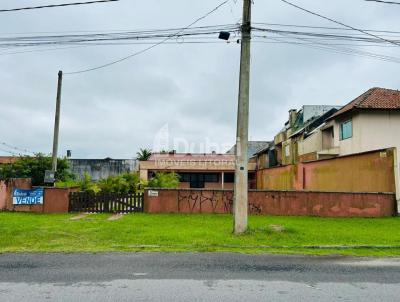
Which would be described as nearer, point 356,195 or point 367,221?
point 367,221

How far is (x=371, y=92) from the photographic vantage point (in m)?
26.4

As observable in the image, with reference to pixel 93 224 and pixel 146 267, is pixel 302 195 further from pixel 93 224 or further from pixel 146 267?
pixel 146 267

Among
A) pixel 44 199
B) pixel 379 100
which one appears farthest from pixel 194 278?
pixel 379 100

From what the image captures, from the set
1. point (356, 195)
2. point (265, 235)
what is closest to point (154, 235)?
point (265, 235)

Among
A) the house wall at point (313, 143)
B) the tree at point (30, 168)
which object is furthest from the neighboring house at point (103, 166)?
the tree at point (30, 168)

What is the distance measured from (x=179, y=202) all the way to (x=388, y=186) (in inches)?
389

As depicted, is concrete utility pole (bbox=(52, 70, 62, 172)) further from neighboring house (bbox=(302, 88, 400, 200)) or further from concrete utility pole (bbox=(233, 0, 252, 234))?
neighboring house (bbox=(302, 88, 400, 200))

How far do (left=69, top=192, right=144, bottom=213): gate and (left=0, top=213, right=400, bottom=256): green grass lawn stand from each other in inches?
144

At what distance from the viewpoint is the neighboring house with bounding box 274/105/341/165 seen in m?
33.4

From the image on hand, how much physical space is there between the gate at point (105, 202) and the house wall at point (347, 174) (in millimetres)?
11302

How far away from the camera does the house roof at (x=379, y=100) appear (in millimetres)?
23734

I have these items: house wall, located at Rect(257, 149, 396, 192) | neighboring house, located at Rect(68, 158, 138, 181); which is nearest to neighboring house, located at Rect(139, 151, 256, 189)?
house wall, located at Rect(257, 149, 396, 192)

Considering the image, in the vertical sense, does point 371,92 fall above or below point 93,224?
above

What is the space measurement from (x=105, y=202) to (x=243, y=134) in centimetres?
965
